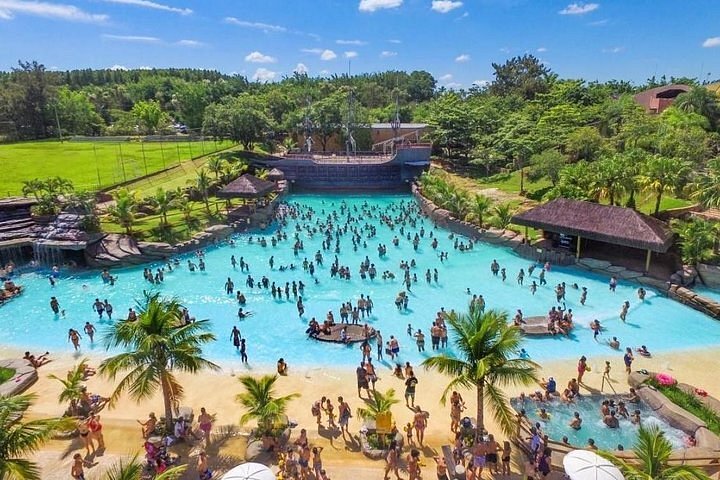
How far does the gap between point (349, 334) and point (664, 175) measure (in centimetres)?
2096

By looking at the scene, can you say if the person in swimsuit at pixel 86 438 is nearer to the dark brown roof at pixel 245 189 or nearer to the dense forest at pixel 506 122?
the dark brown roof at pixel 245 189

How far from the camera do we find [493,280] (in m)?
28.0

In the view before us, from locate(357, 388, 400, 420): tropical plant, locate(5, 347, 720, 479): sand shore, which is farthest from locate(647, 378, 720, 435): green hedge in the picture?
locate(357, 388, 400, 420): tropical plant

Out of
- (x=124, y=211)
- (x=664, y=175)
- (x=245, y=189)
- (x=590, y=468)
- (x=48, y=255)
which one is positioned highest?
(x=664, y=175)

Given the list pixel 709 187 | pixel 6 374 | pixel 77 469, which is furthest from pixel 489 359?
pixel 709 187

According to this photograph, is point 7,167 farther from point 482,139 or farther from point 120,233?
point 482,139

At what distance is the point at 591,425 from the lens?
14.7 meters

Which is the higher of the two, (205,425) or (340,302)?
(205,425)

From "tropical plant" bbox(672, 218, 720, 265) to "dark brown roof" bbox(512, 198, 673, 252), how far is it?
0.83 metres

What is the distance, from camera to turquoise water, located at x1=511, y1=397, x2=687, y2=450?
13.9m

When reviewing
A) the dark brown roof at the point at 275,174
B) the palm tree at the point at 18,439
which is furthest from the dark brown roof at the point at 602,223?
the dark brown roof at the point at 275,174

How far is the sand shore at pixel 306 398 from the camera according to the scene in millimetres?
13062

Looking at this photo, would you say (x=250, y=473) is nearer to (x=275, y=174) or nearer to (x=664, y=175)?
(x=664, y=175)

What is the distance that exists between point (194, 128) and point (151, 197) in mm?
36928
